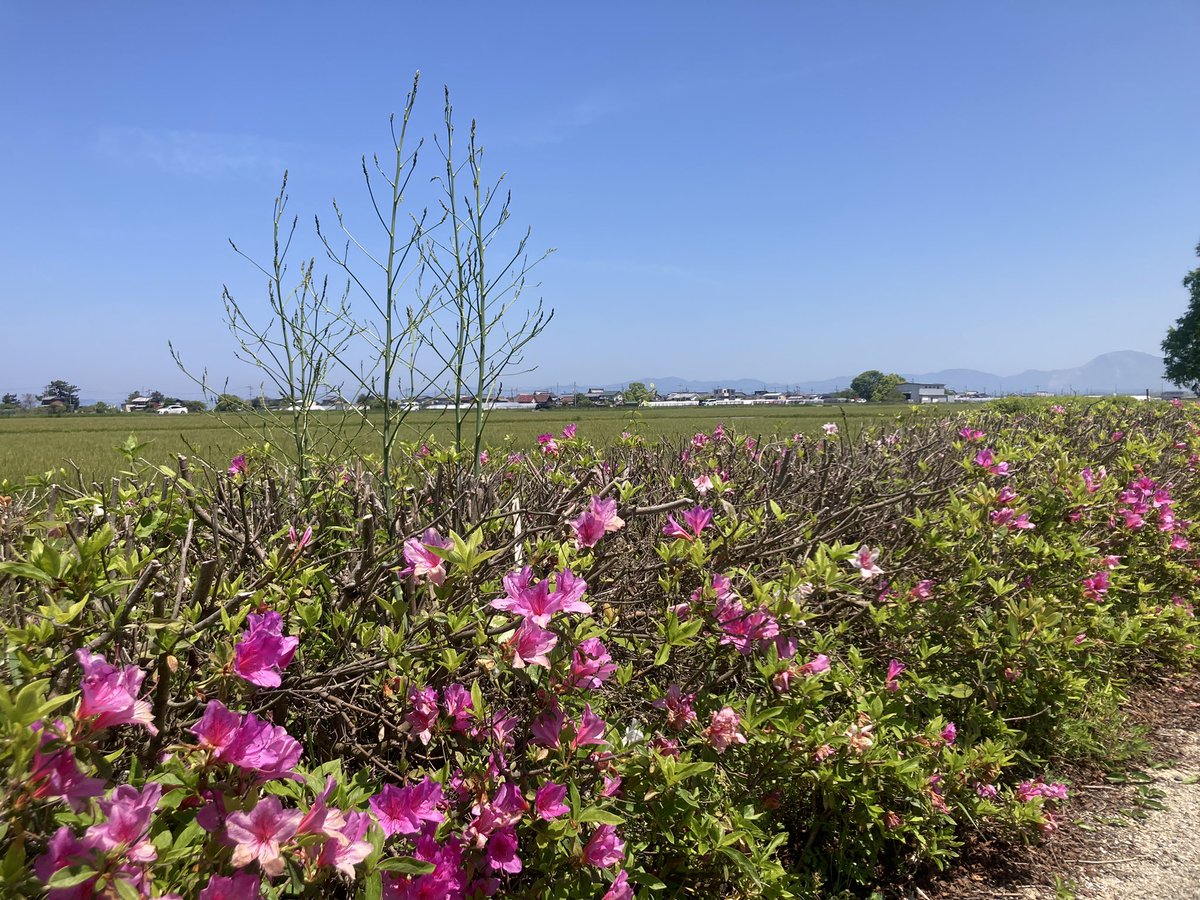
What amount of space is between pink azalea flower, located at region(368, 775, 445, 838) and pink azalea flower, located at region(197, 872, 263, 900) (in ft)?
0.78

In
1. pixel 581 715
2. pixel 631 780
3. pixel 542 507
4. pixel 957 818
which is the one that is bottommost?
pixel 957 818

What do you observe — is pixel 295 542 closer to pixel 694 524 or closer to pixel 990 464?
pixel 694 524

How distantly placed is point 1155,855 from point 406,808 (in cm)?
267

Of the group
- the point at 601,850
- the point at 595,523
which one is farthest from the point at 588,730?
the point at 595,523

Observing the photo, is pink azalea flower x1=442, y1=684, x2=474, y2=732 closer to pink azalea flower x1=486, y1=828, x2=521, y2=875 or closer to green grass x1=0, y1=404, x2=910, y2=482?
pink azalea flower x1=486, y1=828, x2=521, y2=875

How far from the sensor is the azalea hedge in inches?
35.4

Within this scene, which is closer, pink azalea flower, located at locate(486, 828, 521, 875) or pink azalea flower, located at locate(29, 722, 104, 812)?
pink azalea flower, located at locate(29, 722, 104, 812)

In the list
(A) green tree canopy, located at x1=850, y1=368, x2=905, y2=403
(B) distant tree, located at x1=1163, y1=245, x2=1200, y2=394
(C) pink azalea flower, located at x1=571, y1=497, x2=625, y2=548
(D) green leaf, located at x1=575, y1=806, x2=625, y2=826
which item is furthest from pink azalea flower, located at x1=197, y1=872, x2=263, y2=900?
(A) green tree canopy, located at x1=850, y1=368, x2=905, y2=403

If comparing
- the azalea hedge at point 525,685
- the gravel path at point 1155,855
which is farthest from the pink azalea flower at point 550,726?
the gravel path at point 1155,855

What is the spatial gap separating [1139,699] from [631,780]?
3.44m

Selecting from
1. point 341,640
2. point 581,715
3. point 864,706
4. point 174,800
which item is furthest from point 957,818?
point 174,800

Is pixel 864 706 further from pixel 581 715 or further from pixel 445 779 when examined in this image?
pixel 445 779

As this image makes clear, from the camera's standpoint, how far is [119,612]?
1002 millimetres

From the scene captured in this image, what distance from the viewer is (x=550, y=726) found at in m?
1.32
